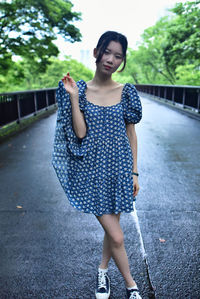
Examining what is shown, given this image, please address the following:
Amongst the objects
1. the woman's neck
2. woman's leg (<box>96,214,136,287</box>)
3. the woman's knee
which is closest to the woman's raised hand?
the woman's neck

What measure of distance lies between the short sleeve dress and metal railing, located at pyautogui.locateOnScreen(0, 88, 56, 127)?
763cm

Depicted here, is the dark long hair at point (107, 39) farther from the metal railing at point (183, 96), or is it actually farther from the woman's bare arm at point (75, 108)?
the metal railing at point (183, 96)

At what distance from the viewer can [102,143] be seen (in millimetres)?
2039

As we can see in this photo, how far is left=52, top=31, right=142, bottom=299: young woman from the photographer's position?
6.63ft

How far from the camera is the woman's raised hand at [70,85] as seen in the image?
1928 mm

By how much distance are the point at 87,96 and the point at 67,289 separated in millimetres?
1544

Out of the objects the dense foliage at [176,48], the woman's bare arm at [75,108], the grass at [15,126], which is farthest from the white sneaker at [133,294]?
the dense foliage at [176,48]

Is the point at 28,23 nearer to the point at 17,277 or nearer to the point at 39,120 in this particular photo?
the point at 39,120

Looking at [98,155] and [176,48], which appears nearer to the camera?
[98,155]

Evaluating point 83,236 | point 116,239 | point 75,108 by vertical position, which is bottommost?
point 83,236

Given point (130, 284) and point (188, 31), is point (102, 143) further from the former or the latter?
point (188, 31)

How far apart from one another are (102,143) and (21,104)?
9782 mm

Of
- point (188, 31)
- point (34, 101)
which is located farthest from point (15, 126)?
point (188, 31)

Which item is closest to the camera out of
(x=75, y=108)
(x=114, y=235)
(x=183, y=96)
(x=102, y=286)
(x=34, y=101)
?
(x=75, y=108)
